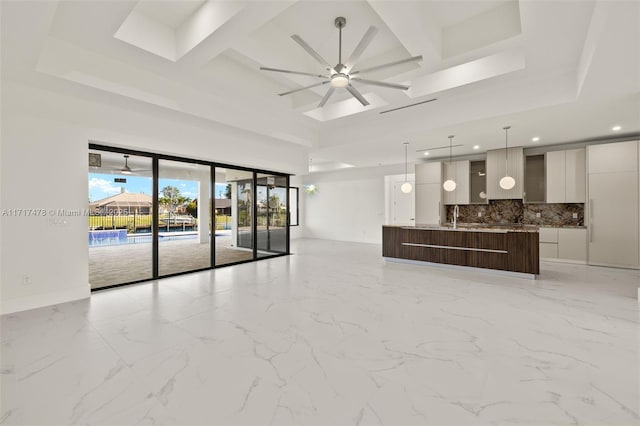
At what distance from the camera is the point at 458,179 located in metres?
7.62

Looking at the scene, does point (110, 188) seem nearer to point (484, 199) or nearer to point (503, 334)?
point (503, 334)

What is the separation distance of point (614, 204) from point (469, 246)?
3.23 metres

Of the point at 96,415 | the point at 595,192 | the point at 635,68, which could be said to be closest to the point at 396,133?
the point at 635,68

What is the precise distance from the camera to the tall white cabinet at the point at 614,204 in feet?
18.2

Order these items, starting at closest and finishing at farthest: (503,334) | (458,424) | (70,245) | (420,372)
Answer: (458,424) → (420,372) → (503,334) → (70,245)

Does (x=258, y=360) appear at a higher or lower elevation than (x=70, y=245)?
lower

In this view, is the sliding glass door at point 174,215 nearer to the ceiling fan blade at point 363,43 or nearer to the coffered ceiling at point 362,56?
the coffered ceiling at point 362,56

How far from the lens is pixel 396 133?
5.56 metres

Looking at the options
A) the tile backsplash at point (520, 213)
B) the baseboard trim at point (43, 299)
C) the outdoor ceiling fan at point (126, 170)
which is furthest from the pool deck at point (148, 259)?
the tile backsplash at point (520, 213)

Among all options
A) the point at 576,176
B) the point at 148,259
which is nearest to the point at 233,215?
the point at 148,259

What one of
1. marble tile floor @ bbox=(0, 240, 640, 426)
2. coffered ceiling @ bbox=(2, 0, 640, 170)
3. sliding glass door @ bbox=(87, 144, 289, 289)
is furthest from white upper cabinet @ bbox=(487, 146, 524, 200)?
sliding glass door @ bbox=(87, 144, 289, 289)

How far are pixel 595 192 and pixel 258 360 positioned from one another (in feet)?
24.3

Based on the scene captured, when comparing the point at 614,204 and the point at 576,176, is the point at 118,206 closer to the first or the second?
the point at 576,176

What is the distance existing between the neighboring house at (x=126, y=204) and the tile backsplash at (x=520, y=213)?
23.8 ft
